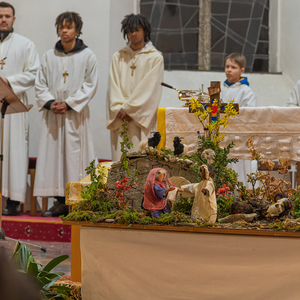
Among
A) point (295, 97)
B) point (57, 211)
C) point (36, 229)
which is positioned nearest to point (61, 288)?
point (36, 229)

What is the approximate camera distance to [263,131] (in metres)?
3.96

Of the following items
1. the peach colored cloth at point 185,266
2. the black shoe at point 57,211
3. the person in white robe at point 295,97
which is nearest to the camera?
the peach colored cloth at point 185,266

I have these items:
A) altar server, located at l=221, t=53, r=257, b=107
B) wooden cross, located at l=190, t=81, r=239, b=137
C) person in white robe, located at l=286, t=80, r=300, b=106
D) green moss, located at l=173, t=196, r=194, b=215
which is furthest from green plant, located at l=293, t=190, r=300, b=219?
person in white robe, located at l=286, t=80, r=300, b=106

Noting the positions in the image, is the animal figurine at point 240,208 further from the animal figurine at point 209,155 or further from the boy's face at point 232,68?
the boy's face at point 232,68

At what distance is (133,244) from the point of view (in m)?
2.66

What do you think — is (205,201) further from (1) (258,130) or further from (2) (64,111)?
(2) (64,111)

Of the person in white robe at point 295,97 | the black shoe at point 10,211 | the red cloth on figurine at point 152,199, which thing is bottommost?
the black shoe at point 10,211

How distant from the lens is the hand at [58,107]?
591 centimetres

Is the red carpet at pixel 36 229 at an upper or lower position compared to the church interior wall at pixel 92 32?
lower

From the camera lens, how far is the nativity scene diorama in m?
2.67

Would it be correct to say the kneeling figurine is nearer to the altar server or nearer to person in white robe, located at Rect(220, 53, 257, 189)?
person in white robe, located at Rect(220, 53, 257, 189)

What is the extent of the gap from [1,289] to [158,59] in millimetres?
5139

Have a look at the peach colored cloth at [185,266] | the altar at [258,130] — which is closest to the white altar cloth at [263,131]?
the altar at [258,130]

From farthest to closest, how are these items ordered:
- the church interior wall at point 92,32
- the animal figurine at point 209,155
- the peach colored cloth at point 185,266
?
the church interior wall at point 92,32, the animal figurine at point 209,155, the peach colored cloth at point 185,266
